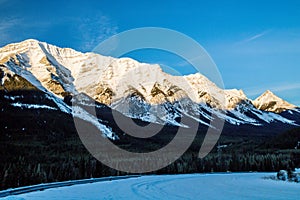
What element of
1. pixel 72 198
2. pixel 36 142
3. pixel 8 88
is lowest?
pixel 72 198

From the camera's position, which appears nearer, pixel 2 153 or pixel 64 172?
pixel 64 172

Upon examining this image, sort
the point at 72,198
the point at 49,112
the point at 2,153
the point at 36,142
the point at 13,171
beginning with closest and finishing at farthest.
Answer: the point at 72,198, the point at 13,171, the point at 2,153, the point at 36,142, the point at 49,112

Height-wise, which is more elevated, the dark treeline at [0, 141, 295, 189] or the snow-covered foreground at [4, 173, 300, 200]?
the dark treeline at [0, 141, 295, 189]

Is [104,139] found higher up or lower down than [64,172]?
higher up

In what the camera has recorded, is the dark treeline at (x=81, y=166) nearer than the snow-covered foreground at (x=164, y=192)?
No

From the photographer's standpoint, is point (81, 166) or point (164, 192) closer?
point (164, 192)

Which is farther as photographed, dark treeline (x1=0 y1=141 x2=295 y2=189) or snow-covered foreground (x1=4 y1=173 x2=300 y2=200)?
dark treeline (x1=0 y1=141 x2=295 y2=189)

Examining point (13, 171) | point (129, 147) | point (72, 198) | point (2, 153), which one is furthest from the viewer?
point (129, 147)

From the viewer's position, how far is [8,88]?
196875 millimetres

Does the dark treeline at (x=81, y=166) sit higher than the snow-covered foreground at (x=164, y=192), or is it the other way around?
the dark treeline at (x=81, y=166)

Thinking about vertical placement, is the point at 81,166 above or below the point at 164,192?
A: above

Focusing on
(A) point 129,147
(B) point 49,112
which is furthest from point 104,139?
(B) point 49,112

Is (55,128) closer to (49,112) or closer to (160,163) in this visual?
(49,112)

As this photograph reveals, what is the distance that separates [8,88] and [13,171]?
579 ft
